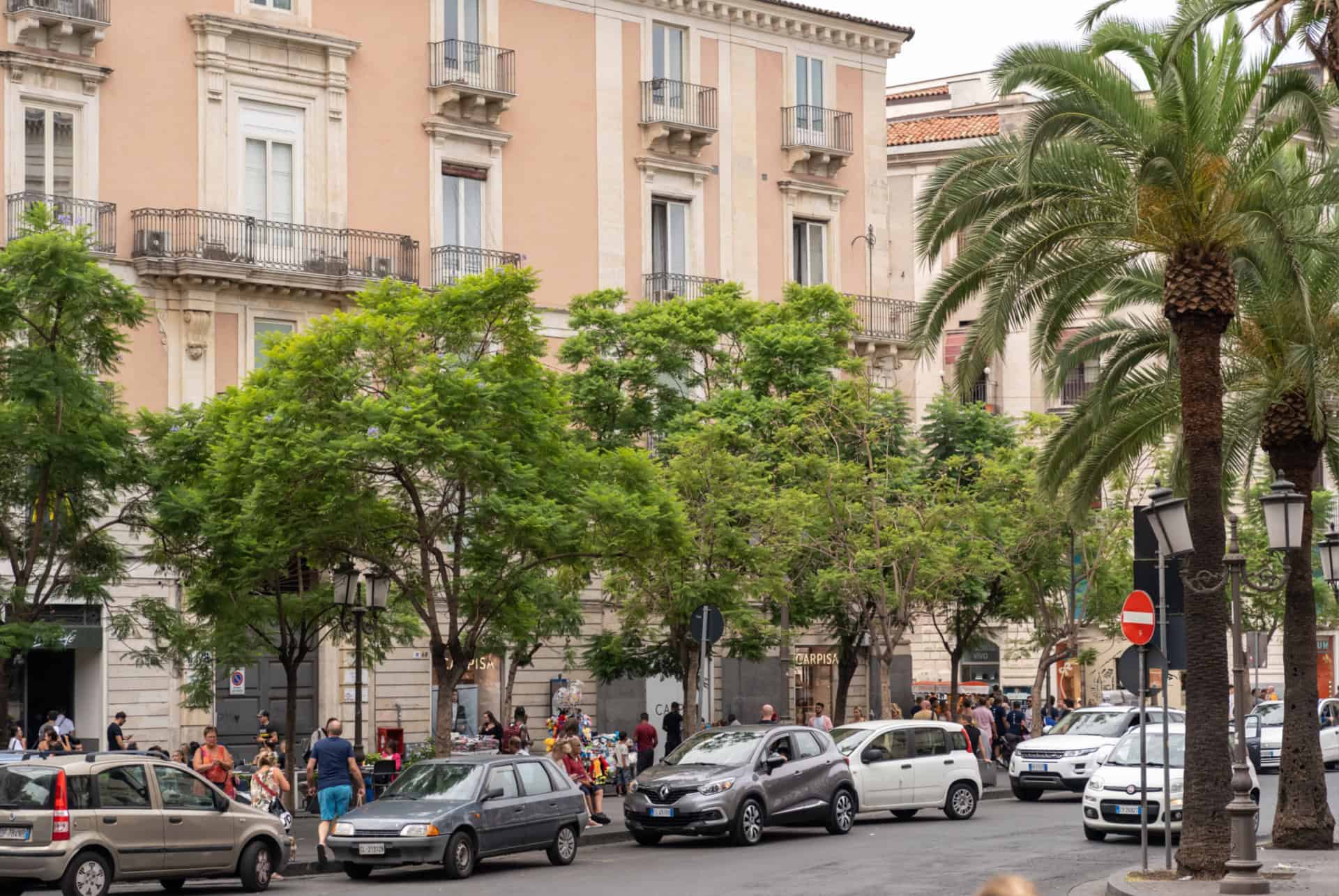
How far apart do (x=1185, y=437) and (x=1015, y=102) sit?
4597 centimetres

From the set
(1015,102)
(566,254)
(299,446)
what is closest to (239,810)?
(299,446)

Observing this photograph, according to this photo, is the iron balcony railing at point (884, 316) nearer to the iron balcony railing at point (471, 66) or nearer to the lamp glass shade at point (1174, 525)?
the iron balcony railing at point (471, 66)

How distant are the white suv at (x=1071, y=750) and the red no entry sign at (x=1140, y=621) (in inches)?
488

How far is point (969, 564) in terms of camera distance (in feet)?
130

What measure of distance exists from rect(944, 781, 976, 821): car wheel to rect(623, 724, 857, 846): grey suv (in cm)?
268

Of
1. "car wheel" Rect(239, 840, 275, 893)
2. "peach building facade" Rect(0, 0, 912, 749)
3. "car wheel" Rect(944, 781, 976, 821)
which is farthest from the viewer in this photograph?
"peach building facade" Rect(0, 0, 912, 749)

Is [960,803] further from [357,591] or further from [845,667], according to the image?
[845,667]

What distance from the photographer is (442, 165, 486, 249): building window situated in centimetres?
4244

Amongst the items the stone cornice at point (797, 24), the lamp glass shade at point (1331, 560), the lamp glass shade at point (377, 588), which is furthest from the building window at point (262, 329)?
the lamp glass shade at point (1331, 560)

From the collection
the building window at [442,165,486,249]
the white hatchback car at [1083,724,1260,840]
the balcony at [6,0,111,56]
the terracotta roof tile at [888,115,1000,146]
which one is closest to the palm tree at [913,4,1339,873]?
the white hatchback car at [1083,724,1260,840]

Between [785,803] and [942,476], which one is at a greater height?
[942,476]

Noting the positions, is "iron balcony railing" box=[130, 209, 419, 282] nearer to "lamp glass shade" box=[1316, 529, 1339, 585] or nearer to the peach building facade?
the peach building facade

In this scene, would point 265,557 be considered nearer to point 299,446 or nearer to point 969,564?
point 299,446

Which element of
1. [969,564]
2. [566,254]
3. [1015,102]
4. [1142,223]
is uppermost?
[1015,102]
